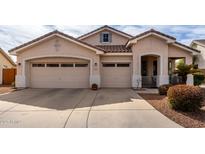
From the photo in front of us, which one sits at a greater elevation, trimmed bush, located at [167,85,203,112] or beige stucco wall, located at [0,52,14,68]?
beige stucco wall, located at [0,52,14,68]

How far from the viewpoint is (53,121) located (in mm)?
6773

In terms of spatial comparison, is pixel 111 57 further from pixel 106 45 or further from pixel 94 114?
pixel 94 114

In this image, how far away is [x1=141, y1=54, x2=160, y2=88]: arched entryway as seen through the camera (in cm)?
1848

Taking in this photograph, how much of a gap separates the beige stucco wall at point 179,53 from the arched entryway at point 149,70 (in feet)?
5.19

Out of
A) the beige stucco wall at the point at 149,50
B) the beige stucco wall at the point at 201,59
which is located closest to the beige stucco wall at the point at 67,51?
the beige stucco wall at the point at 149,50

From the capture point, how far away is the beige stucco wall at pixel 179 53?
56.9ft

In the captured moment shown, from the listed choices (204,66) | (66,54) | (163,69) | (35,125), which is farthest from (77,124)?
(204,66)

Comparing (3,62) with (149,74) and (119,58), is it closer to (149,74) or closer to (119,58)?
(119,58)

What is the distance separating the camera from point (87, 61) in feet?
56.2

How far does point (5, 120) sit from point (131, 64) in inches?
485

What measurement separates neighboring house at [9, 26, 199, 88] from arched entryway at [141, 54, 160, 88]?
1045mm

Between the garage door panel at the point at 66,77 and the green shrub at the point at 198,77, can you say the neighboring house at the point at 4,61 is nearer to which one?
the garage door panel at the point at 66,77

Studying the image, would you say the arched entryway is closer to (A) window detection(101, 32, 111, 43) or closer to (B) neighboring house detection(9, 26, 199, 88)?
(B) neighboring house detection(9, 26, 199, 88)

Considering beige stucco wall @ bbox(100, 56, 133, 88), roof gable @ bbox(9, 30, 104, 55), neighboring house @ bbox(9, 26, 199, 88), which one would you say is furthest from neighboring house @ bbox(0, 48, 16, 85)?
beige stucco wall @ bbox(100, 56, 133, 88)
